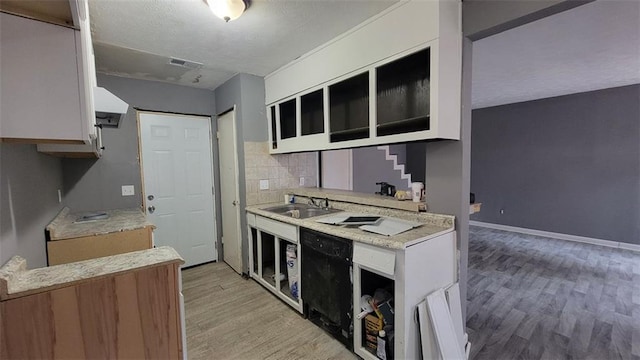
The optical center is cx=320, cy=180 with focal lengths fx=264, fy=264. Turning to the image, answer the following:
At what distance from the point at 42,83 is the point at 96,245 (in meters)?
1.60

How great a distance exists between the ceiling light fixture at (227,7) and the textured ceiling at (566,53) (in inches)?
89.8

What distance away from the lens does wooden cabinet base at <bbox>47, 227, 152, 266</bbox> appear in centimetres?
181

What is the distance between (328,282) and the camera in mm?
2049

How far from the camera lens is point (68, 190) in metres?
2.78

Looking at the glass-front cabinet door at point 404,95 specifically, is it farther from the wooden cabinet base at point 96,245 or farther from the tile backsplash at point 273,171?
the wooden cabinet base at point 96,245

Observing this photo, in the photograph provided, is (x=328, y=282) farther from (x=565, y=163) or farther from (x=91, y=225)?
(x=565, y=163)

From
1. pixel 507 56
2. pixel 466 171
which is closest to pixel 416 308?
pixel 466 171

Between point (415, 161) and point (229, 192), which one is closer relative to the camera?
point (229, 192)

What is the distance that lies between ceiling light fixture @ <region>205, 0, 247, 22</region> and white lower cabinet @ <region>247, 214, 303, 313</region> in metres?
1.65

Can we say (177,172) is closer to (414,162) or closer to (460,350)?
(460,350)

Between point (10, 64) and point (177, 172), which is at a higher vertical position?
point (10, 64)

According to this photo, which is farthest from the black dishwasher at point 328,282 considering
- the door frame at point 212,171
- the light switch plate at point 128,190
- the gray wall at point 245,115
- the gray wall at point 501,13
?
the light switch plate at point 128,190

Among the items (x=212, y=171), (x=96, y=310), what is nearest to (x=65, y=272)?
(x=96, y=310)

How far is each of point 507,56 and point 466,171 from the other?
6.40 feet
